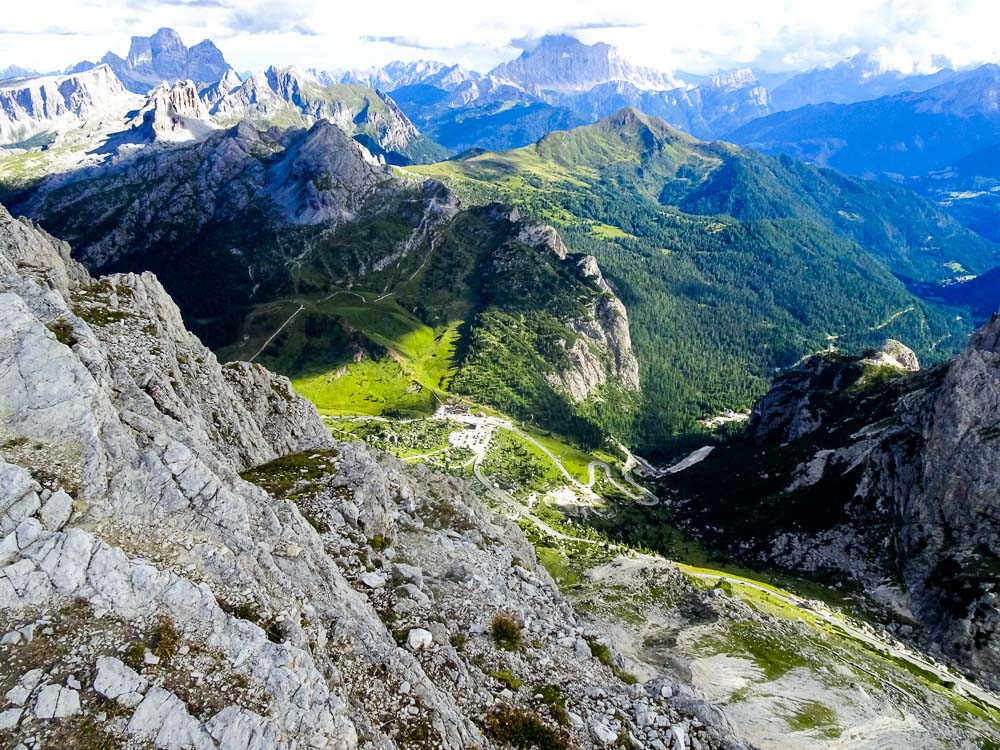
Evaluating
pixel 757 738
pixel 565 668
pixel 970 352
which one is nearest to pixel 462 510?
pixel 565 668

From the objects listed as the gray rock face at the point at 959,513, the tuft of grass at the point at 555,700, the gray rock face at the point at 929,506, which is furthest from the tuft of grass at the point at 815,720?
the gray rock face at the point at 959,513

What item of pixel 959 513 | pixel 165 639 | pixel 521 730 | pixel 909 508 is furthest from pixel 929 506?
pixel 165 639

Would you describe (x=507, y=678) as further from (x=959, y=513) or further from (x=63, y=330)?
(x=959, y=513)

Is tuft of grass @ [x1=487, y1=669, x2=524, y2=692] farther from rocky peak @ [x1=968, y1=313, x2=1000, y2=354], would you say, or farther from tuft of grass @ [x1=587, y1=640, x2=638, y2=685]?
rocky peak @ [x1=968, y1=313, x2=1000, y2=354]

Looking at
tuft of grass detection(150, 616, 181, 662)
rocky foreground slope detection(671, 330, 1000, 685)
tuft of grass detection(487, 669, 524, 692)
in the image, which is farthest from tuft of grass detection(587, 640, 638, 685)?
rocky foreground slope detection(671, 330, 1000, 685)

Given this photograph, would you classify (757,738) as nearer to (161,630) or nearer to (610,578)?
(610,578)

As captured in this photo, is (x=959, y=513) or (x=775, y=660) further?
Result: (x=959, y=513)
